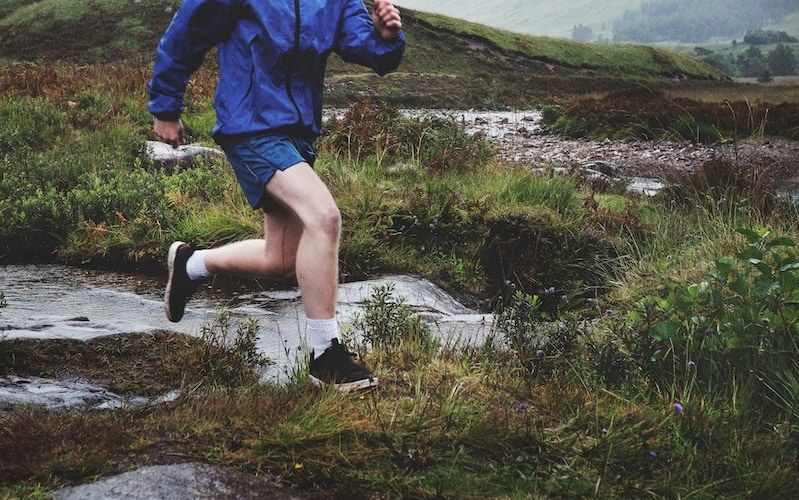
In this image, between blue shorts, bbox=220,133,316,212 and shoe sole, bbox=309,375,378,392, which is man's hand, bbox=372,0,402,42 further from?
shoe sole, bbox=309,375,378,392

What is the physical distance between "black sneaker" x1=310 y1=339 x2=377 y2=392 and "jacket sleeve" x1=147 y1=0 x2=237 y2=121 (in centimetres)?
145

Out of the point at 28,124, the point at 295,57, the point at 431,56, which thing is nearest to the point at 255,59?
the point at 295,57

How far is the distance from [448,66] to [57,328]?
120 ft

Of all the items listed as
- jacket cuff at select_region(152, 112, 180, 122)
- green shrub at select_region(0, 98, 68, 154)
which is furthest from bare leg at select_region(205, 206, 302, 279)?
green shrub at select_region(0, 98, 68, 154)

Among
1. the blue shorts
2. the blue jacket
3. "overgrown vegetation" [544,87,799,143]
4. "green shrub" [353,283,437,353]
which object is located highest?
the blue jacket

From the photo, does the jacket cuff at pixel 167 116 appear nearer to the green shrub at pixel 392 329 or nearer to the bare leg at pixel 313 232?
the bare leg at pixel 313 232

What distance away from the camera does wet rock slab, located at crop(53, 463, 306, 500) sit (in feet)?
8.30

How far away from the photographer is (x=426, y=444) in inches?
118

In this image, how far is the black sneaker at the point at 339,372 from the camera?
11.6 ft

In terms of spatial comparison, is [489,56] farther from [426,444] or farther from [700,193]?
[426,444]

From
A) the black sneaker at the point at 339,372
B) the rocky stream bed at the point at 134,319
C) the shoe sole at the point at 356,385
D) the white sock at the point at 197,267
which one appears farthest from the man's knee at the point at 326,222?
the white sock at the point at 197,267

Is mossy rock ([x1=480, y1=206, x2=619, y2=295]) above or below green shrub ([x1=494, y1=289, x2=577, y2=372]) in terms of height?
below

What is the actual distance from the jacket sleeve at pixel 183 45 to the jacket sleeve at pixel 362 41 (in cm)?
60

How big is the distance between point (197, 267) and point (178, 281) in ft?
0.69
